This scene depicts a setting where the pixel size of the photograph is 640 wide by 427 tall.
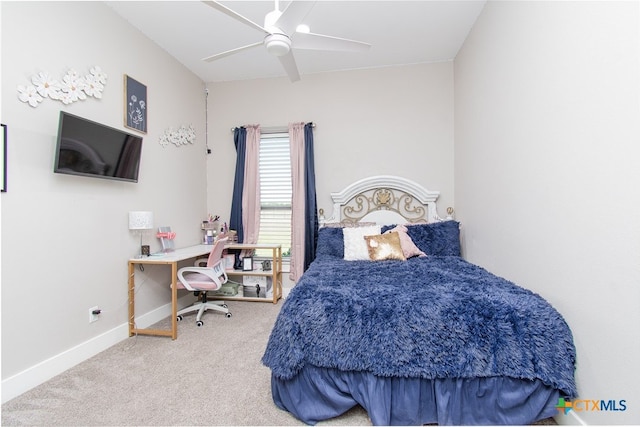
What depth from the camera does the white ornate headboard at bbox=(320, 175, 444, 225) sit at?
3402mm

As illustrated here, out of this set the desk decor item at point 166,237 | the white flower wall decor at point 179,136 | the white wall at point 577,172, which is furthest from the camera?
the white flower wall decor at point 179,136

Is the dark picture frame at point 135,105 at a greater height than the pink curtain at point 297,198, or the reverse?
the dark picture frame at point 135,105

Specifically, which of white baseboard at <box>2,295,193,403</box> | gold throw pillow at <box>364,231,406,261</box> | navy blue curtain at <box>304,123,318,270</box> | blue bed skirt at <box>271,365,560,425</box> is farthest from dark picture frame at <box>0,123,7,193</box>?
gold throw pillow at <box>364,231,406,261</box>

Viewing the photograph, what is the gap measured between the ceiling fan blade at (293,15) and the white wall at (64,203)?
5.55 feet

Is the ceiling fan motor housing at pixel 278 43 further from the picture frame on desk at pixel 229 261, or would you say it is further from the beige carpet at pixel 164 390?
the picture frame on desk at pixel 229 261

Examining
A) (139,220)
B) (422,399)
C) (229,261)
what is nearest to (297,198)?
(229,261)

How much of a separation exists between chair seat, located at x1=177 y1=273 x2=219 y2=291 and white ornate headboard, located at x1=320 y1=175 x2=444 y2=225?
1.48 meters

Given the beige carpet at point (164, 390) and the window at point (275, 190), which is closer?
the beige carpet at point (164, 390)

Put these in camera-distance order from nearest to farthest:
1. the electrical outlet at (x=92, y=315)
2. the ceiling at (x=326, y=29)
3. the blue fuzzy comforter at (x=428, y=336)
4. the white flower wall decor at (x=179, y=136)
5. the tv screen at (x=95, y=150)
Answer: the blue fuzzy comforter at (x=428, y=336)
the tv screen at (x=95, y=150)
the electrical outlet at (x=92, y=315)
the ceiling at (x=326, y=29)
the white flower wall decor at (x=179, y=136)

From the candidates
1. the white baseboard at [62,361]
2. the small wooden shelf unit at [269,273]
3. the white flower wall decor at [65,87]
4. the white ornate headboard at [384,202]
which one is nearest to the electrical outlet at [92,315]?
the white baseboard at [62,361]

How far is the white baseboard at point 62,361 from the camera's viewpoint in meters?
1.69

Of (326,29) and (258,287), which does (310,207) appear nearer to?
(258,287)

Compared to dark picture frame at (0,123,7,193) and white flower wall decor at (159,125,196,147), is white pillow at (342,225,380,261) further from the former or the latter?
dark picture frame at (0,123,7,193)

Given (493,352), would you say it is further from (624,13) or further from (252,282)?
(252,282)
